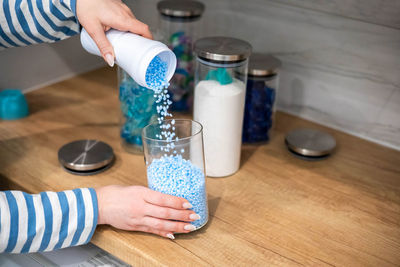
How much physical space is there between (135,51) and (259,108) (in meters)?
0.43

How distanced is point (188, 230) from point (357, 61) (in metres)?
0.66

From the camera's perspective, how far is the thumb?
35.5 inches

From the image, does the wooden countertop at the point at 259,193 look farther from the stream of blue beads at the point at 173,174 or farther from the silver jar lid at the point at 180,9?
the silver jar lid at the point at 180,9

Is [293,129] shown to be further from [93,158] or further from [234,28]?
[93,158]

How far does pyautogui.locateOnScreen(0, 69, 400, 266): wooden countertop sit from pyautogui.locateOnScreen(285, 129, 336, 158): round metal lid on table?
0.02 metres

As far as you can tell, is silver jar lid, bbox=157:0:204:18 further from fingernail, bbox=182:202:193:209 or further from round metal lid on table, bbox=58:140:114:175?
fingernail, bbox=182:202:193:209

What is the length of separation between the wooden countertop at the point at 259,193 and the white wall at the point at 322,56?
0.06m

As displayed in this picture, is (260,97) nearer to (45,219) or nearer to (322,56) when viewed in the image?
(322,56)

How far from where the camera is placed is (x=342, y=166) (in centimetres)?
117

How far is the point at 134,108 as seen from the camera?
1123 mm

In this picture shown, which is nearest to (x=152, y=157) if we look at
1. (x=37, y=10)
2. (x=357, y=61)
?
(x=37, y=10)

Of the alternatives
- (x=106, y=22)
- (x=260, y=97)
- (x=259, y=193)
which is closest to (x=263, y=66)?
(x=260, y=97)

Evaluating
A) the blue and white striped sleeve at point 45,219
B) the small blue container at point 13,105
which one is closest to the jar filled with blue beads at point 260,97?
the blue and white striped sleeve at point 45,219

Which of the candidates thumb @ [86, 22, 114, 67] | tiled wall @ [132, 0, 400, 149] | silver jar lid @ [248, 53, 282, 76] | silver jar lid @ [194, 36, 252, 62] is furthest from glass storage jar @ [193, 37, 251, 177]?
tiled wall @ [132, 0, 400, 149]
